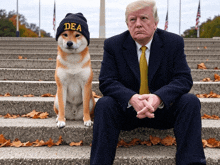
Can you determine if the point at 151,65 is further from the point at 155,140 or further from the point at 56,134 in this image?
the point at 56,134

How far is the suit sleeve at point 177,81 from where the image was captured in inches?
85.0

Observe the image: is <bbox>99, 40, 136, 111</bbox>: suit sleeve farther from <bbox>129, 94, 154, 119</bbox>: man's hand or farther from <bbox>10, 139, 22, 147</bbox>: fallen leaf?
<bbox>10, 139, 22, 147</bbox>: fallen leaf

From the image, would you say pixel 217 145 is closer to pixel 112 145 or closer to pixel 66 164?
pixel 112 145

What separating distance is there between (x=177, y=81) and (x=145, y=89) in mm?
337

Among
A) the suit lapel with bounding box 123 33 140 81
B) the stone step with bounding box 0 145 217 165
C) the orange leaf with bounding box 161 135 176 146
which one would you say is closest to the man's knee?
the suit lapel with bounding box 123 33 140 81

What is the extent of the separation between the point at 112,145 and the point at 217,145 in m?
1.23

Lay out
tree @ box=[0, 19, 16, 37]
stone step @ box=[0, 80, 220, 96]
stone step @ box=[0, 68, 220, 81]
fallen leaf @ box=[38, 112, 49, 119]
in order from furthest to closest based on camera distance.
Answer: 1. tree @ box=[0, 19, 16, 37]
2. stone step @ box=[0, 68, 220, 81]
3. stone step @ box=[0, 80, 220, 96]
4. fallen leaf @ box=[38, 112, 49, 119]

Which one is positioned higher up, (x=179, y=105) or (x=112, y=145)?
(x=179, y=105)

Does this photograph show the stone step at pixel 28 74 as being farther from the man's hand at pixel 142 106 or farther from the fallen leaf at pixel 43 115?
the man's hand at pixel 142 106

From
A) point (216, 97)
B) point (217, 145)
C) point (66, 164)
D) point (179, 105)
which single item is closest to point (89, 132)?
point (66, 164)

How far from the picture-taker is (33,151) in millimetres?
2453

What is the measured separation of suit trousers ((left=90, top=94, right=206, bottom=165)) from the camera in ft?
6.52

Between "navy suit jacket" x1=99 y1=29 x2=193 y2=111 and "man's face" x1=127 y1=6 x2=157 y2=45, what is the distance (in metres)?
0.15

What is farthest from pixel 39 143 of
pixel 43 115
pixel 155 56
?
pixel 155 56
